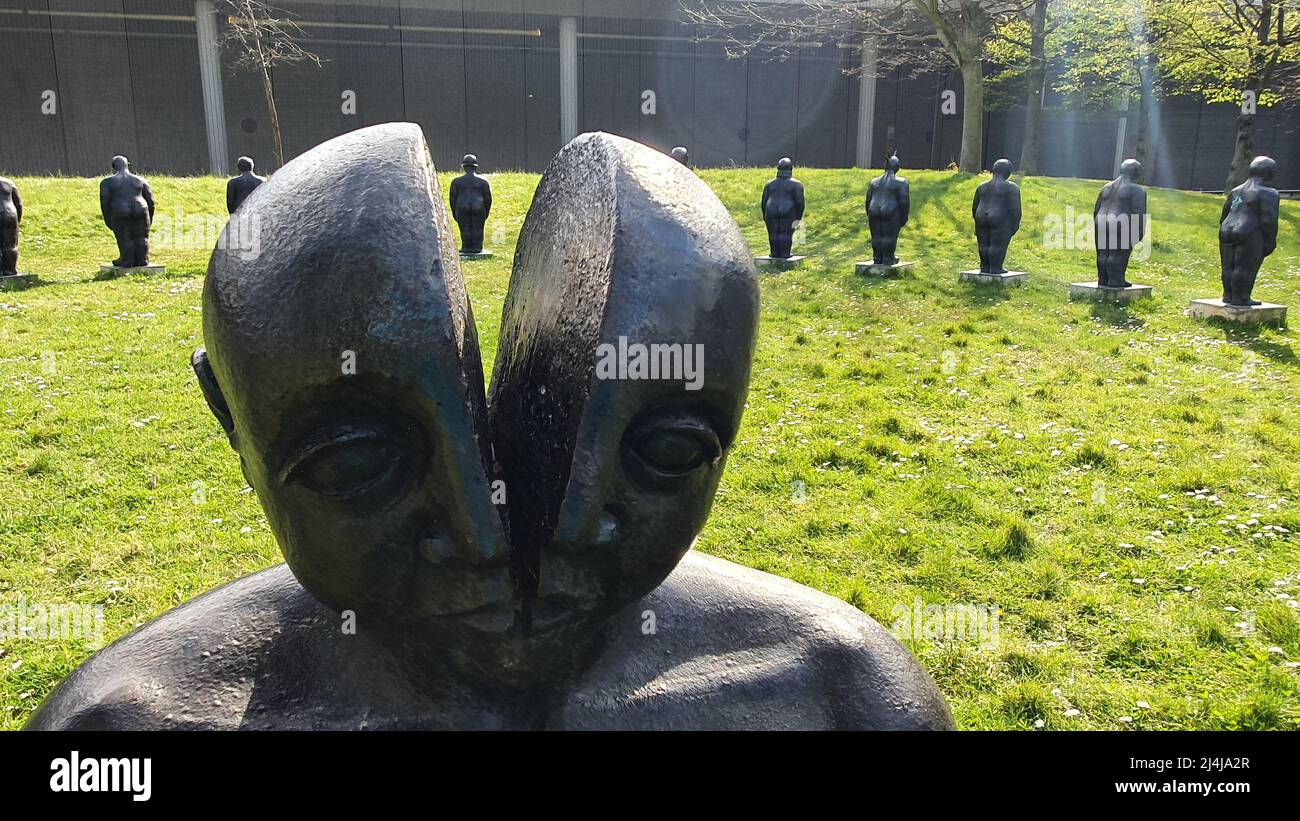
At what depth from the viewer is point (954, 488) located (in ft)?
20.9

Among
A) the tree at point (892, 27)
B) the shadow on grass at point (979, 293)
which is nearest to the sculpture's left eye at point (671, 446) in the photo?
the shadow on grass at point (979, 293)

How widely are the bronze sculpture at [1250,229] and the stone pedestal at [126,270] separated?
1452cm

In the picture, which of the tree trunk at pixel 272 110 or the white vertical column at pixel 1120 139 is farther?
the white vertical column at pixel 1120 139

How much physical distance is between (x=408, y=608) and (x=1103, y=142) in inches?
1571

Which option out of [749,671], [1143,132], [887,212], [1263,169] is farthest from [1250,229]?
[1143,132]

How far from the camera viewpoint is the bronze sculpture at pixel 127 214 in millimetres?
13625

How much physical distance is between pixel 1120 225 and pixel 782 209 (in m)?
5.05

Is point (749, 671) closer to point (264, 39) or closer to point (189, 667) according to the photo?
point (189, 667)

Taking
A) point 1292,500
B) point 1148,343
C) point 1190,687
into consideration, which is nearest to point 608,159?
point 1190,687

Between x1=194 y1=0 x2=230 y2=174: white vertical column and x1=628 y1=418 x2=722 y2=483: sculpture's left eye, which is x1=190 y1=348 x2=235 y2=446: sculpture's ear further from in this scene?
x1=194 y1=0 x2=230 y2=174: white vertical column

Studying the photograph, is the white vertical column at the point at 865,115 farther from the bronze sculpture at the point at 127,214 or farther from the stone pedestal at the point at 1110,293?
the bronze sculpture at the point at 127,214

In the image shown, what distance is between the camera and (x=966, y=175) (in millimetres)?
22219

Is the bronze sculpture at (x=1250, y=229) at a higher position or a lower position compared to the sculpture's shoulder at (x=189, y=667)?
higher

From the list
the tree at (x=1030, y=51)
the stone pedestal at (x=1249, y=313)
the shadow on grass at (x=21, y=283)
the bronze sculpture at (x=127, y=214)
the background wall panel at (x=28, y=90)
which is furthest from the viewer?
the background wall panel at (x=28, y=90)
